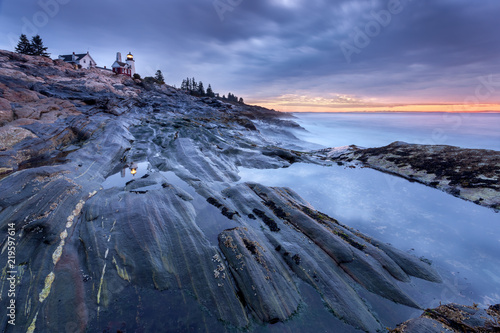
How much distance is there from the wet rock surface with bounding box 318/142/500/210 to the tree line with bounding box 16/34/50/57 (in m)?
103

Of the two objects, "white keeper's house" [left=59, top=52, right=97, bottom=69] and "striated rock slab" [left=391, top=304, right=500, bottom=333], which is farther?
"white keeper's house" [left=59, top=52, right=97, bottom=69]

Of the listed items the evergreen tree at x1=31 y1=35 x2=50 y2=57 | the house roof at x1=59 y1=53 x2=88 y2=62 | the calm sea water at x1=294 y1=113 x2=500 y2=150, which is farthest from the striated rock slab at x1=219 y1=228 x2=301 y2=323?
the house roof at x1=59 y1=53 x2=88 y2=62

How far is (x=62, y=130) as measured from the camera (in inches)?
655

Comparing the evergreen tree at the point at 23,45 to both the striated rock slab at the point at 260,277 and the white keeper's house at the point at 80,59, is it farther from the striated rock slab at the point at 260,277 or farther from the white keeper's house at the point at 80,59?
the striated rock slab at the point at 260,277

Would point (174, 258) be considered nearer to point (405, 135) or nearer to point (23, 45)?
point (405, 135)

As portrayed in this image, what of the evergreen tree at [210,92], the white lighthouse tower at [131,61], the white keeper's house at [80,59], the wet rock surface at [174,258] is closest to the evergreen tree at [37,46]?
the white keeper's house at [80,59]

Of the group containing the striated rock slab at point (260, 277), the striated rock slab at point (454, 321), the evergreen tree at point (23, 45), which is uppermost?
the evergreen tree at point (23, 45)

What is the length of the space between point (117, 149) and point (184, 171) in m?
6.81

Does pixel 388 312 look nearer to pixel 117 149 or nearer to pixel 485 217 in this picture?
pixel 485 217

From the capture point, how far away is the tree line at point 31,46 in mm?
66375

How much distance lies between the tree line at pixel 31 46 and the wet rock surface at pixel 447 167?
103 m

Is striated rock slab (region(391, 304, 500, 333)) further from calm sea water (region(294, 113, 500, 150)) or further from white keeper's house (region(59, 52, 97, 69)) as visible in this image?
white keeper's house (region(59, 52, 97, 69))

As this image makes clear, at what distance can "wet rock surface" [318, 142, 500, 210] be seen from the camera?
40.2 feet

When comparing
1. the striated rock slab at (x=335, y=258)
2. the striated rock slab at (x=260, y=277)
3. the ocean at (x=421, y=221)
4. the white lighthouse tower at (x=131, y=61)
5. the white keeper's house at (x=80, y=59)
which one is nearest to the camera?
the striated rock slab at (x=260, y=277)
